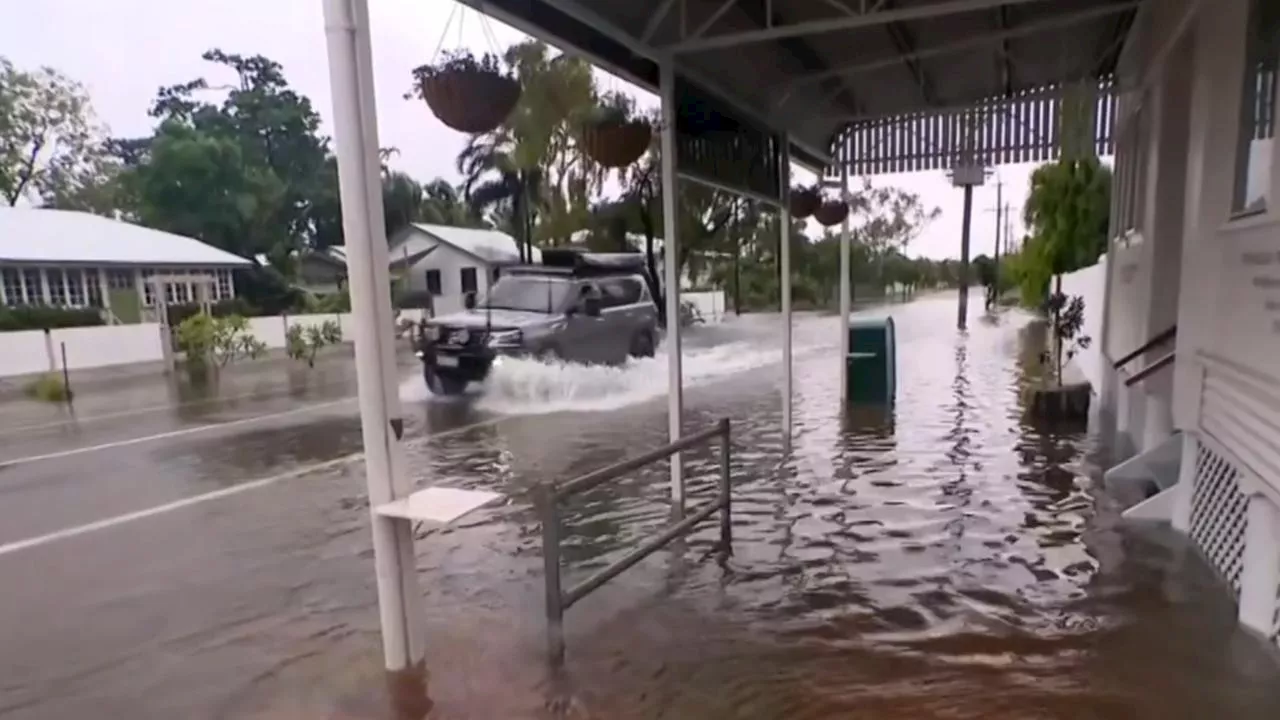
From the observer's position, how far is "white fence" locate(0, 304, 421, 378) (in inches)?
669

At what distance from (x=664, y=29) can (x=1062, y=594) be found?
4.29 m

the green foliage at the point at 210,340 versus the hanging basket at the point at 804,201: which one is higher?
the hanging basket at the point at 804,201

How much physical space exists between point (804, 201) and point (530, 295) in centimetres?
580

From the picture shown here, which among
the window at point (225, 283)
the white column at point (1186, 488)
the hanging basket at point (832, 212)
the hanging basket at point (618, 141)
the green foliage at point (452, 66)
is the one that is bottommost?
the white column at point (1186, 488)

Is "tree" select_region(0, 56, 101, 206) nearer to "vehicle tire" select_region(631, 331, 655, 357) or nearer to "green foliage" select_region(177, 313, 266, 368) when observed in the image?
"green foliage" select_region(177, 313, 266, 368)

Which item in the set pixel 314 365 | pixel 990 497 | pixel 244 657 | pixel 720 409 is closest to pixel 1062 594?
pixel 990 497

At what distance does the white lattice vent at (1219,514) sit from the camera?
413cm

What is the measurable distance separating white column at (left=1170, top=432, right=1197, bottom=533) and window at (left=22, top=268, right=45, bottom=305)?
84.8 ft

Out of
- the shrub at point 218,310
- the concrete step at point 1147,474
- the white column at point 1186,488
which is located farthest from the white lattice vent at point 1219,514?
the shrub at point 218,310

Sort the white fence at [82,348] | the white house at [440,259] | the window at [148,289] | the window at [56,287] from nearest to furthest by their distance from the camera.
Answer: the white fence at [82,348] → the window at [56,287] → the window at [148,289] → the white house at [440,259]

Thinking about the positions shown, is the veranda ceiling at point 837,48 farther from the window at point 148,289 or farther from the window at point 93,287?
the window at point 93,287

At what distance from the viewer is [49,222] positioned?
2305cm

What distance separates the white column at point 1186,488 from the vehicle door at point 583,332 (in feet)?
29.6

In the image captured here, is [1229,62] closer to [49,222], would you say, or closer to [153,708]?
[153,708]
